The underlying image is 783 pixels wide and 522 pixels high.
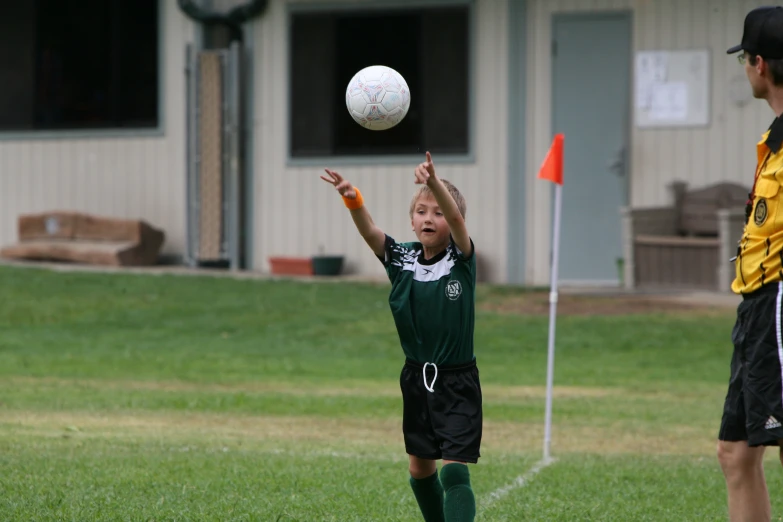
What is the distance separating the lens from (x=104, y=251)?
19.3 m

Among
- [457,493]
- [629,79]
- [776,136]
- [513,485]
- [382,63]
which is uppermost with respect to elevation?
[382,63]

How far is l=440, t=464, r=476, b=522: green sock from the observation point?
530 centimetres

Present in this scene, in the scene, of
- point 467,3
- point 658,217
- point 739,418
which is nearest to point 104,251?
point 467,3

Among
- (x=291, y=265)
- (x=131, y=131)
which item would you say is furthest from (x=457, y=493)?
(x=131, y=131)

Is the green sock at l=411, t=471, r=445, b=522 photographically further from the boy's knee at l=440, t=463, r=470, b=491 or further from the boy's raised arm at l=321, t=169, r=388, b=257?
the boy's raised arm at l=321, t=169, r=388, b=257

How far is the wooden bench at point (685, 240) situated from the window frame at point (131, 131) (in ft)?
24.2

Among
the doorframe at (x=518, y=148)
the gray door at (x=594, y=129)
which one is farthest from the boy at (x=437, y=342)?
the doorframe at (x=518, y=148)

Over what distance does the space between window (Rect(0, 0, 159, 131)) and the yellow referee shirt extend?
16267mm

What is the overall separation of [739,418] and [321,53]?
15.5 m

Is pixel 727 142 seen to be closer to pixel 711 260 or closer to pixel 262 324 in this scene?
pixel 711 260

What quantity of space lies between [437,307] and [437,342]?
15 centimetres

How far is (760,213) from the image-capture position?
4.60m

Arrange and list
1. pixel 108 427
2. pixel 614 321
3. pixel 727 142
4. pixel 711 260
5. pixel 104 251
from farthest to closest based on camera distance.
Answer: pixel 104 251, pixel 727 142, pixel 711 260, pixel 614 321, pixel 108 427

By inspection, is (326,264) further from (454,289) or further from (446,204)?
(446,204)
